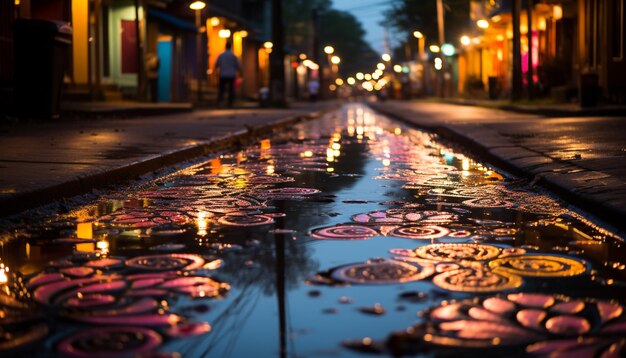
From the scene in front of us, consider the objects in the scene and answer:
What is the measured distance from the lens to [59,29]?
15312 millimetres

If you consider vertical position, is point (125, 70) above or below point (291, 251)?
above

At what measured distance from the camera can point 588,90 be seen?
67.5 feet

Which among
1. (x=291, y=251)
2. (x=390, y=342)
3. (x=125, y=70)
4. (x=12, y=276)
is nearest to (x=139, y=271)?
(x=12, y=276)

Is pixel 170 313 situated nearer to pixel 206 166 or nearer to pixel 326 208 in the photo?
pixel 326 208

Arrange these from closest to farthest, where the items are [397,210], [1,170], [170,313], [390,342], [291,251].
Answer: [390,342]
[170,313]
[291,251]
[397,210]
[1,170]

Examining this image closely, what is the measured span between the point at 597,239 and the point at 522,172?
130 inches

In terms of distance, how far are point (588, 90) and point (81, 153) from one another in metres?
14.2

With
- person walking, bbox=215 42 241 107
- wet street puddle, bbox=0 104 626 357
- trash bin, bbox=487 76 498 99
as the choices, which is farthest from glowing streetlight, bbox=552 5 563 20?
wet street puddle, bbox=0 104 626 357

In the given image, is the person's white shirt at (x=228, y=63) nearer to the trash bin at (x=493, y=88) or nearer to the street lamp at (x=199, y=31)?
the street lamp at (x=199, y=31)

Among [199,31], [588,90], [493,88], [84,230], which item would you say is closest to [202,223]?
[84,230]

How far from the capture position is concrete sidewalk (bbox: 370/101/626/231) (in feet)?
18.8

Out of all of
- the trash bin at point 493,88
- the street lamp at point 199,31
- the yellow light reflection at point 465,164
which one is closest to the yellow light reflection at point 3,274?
the yellow light reflection at point 465,164

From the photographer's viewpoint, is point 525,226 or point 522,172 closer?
point 525,226

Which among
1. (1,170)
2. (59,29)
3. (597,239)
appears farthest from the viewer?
(59,29)
